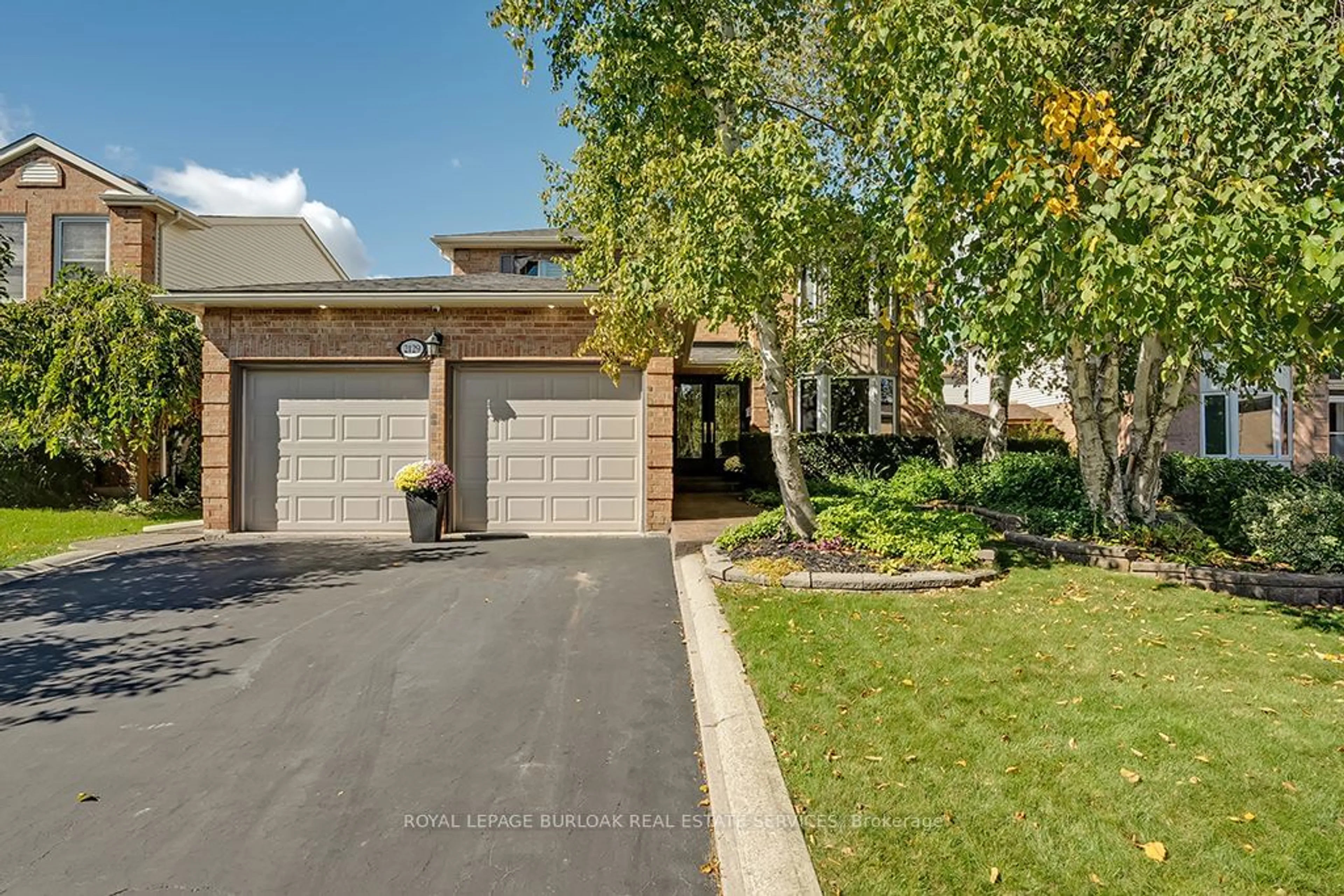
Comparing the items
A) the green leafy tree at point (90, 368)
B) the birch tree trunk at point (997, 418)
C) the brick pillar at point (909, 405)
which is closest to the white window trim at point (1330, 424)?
the birch tree trunk at point (997, 418)

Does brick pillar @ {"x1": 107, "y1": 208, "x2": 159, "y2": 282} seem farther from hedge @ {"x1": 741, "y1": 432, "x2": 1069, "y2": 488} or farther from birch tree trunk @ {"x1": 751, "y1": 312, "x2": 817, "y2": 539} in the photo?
birch tree trunk @ {"x1": 751, "y1": 312, "x2": 817, "y2": 539}

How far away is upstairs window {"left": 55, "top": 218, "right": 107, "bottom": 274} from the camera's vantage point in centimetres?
1606

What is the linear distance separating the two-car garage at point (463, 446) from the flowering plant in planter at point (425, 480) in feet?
2.11

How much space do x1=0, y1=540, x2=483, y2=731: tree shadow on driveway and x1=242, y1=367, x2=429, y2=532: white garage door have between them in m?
0.77

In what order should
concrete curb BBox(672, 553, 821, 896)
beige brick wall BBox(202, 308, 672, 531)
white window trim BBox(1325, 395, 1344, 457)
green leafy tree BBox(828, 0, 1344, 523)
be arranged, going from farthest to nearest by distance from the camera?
1. white window trim BBox(1325, 395, 1344, 457)
2. beige brick wall BBox(202, 308, 672, 531)
3. green leafy tree BBox(828, 0, 1344, 523)
4. concrete curb BBox(672, 553, 821, 896)

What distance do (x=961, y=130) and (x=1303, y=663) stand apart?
14.9 feet

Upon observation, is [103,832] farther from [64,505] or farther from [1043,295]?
[64,505]

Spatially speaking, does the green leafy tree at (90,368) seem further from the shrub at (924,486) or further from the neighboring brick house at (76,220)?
the shrub at (924,486)

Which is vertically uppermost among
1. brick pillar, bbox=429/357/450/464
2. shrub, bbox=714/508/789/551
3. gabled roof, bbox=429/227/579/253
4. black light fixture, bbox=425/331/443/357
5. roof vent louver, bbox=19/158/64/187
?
roof vent louver, bbox=19/158/64/187

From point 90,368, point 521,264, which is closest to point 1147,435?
point 521,264

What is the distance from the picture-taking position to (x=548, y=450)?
10.2m

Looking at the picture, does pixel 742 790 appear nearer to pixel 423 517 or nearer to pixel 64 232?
pixel 423 517

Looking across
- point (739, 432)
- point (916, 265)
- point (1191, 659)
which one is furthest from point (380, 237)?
point (1191, 659)

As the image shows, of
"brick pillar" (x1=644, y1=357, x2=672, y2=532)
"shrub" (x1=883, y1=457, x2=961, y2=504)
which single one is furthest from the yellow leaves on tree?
"shrub" (x1=883, y1=457, x2=961, y2=504)
